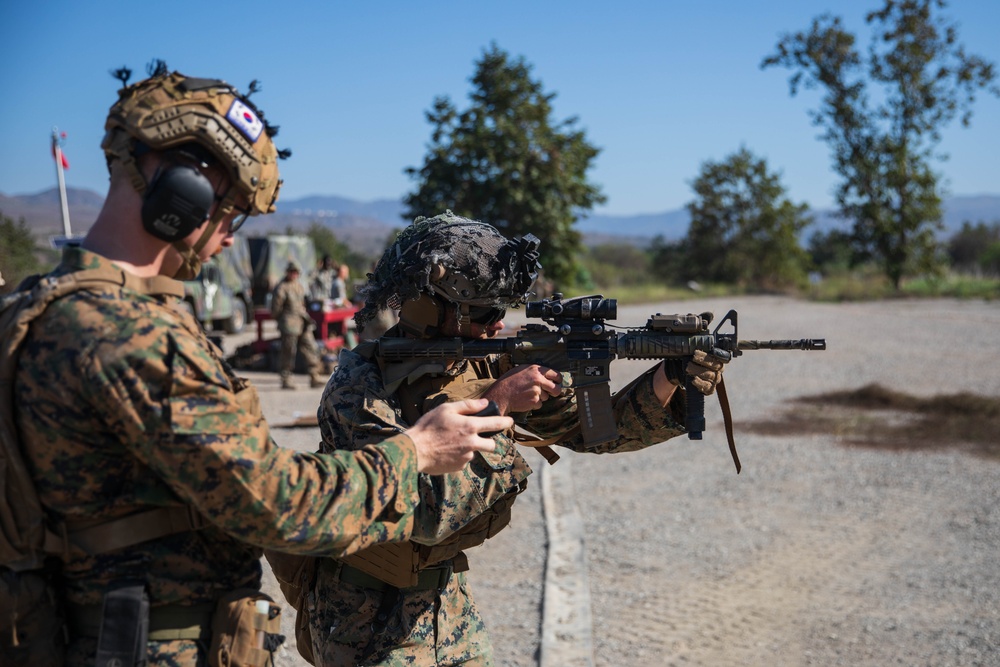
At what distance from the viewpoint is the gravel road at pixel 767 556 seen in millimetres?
5559

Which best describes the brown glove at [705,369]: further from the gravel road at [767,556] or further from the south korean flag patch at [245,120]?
the gravel road at [767,556]

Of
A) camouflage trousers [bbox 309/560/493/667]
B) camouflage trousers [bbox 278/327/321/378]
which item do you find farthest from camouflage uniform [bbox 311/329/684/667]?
camouflage trousers [bbox 278/327/321/378]

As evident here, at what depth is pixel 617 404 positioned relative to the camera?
3.63 m

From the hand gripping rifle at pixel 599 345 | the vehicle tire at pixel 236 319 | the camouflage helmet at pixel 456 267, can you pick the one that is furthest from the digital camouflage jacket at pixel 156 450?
the vehicle tire at pixel 236 319

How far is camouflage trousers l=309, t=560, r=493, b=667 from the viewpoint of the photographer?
9.94ft

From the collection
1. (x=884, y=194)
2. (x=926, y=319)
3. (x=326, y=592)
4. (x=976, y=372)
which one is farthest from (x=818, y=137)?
(x=326, y=592)

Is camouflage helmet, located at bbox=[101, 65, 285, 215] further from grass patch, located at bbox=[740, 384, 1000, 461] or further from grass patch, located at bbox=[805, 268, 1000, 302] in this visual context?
grass patch, located at bbox=[805, 268, 1000, 302]

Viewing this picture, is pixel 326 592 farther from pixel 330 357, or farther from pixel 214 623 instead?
pixel 330 357

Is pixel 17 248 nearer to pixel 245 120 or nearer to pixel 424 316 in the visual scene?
pixel 424 316

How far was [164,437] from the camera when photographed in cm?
195

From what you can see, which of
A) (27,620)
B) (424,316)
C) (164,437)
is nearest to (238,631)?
(27,620)

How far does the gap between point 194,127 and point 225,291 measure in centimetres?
2291

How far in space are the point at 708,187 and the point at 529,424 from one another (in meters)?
42.9

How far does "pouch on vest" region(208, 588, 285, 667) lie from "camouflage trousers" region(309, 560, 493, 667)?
2.74 ft
